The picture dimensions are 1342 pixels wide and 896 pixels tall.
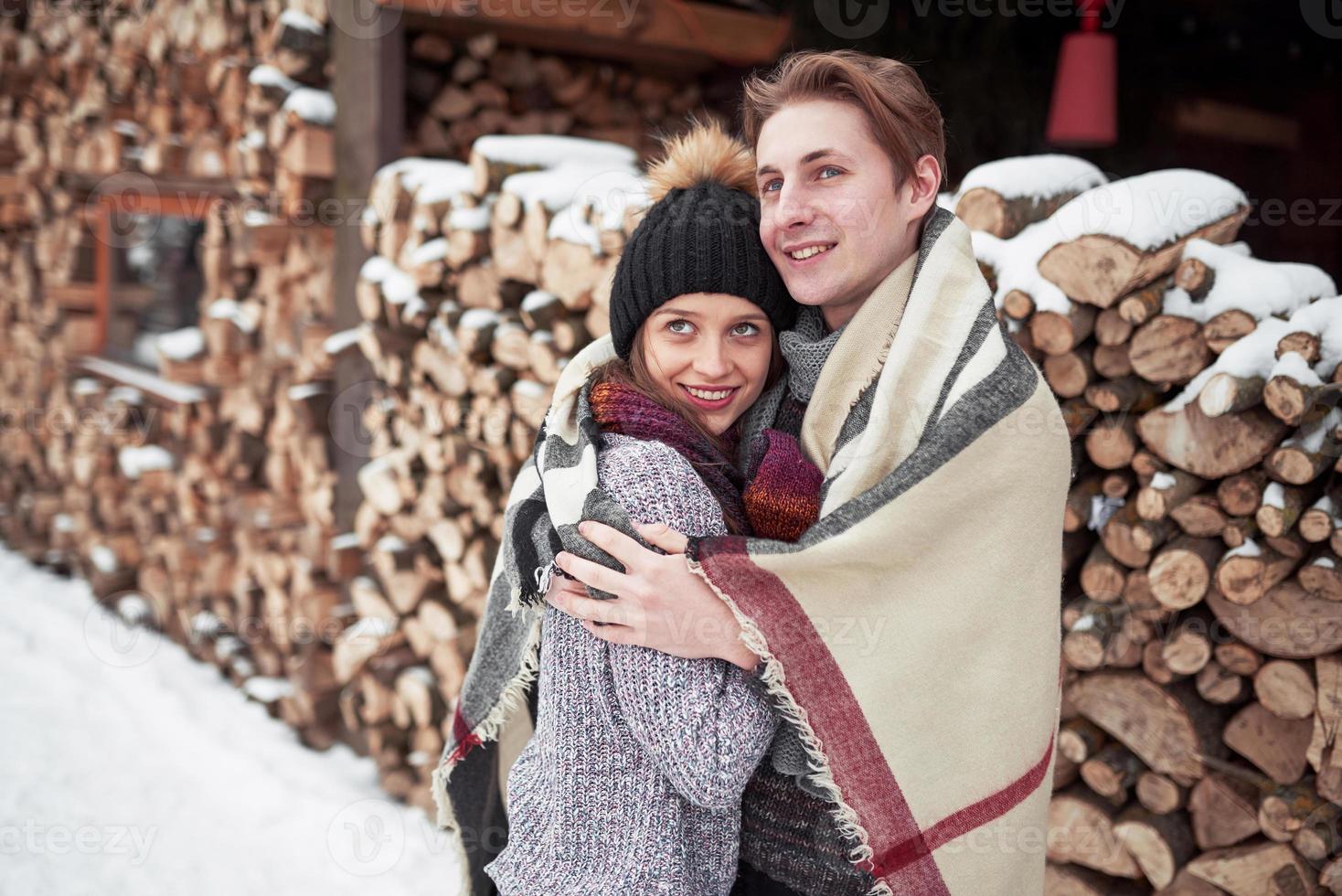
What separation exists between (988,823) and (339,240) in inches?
127

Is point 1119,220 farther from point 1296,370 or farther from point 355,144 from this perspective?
point 355,144

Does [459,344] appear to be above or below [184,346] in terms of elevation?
above

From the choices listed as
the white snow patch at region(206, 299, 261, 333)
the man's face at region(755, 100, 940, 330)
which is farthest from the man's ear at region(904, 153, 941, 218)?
the white snow patch at region(206, 299, 261, 333)

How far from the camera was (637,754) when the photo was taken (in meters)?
1.53

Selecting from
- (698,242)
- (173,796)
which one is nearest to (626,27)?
(698,242)

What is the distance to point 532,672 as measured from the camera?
1.80m

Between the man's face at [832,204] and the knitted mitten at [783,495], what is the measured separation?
249 mm

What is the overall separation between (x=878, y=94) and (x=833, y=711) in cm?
86

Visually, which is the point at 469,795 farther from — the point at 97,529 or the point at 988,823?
the point at 97,529

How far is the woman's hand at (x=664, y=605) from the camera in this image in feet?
4.63

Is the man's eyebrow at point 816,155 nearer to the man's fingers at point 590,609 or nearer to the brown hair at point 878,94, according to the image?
the brown hair at point 878,94

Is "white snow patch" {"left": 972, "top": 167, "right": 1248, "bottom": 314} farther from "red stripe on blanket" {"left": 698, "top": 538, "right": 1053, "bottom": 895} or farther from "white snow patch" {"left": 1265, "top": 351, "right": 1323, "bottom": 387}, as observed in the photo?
"red stripe on blanket" {"left": 698, "top": 538, "right": 1053, "bottom": 895}

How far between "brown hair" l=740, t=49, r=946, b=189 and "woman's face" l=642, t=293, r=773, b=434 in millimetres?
304

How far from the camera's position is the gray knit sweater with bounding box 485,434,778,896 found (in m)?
1.41
